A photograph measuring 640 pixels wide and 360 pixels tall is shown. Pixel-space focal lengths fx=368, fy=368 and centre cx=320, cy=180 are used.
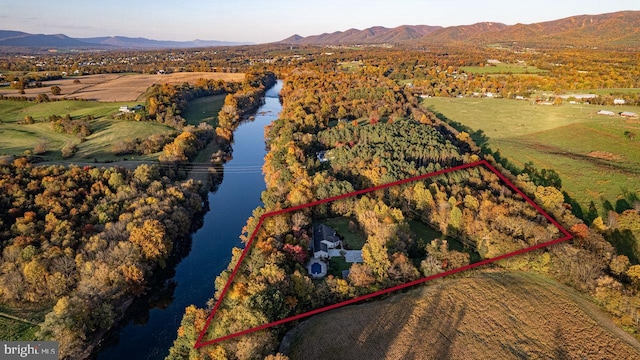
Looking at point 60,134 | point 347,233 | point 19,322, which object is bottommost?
point 19,322

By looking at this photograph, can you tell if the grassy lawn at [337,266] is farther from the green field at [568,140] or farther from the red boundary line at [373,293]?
the green field at [568,140]

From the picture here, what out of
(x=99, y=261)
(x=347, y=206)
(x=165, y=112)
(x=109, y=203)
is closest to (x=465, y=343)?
(x=347, y=206)

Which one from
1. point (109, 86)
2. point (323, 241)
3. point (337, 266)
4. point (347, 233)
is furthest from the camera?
point (109, 86)

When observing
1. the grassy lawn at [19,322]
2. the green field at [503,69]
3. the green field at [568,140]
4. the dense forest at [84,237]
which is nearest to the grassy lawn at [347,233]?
the dense forest at [84,237]

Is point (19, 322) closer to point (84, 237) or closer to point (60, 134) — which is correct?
point (84, 237)

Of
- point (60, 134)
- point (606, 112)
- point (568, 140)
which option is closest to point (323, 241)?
point (568, 140)

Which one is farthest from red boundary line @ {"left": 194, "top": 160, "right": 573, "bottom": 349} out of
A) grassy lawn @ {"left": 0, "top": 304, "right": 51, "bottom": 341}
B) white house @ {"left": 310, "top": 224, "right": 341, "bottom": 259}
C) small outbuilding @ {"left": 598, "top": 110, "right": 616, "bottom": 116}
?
small outbuilding @ {"left": 598, "top": 110, "right": 616, "bottom": 116}

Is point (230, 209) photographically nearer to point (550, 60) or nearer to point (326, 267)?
point (326, 267)
